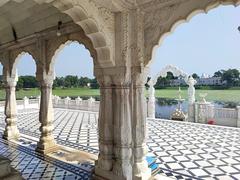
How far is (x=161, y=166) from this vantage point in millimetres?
4652

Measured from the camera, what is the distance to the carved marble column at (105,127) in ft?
11.6

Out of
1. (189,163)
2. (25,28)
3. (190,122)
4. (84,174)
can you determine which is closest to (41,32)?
(25,28)

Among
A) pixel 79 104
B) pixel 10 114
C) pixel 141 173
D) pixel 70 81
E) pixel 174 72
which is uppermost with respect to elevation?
pixel 70 81

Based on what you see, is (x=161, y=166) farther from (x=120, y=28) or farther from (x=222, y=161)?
(x=120, y=28)

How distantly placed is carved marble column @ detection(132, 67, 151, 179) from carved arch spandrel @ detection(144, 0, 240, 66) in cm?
25

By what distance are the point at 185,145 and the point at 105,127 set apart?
3304mm

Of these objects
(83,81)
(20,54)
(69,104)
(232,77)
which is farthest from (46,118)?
(83,81)

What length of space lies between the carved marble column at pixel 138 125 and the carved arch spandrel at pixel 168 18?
0.81 ft

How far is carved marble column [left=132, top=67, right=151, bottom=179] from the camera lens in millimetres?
3445

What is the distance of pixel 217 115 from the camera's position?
933 centimetres

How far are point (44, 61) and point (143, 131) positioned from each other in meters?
2.94

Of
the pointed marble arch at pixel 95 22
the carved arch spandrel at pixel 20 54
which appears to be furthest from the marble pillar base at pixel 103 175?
the carved arch spandrel at pixel 20 54

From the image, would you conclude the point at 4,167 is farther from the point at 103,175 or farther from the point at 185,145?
the point at 185,145

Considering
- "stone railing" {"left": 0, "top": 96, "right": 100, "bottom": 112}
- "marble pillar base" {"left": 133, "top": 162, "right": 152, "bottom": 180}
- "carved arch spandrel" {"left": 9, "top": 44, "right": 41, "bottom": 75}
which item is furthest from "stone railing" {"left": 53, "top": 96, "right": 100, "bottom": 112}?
"marble pillar base" {"left": 133, "top": 162, "right": 152, "bottom": 180}
